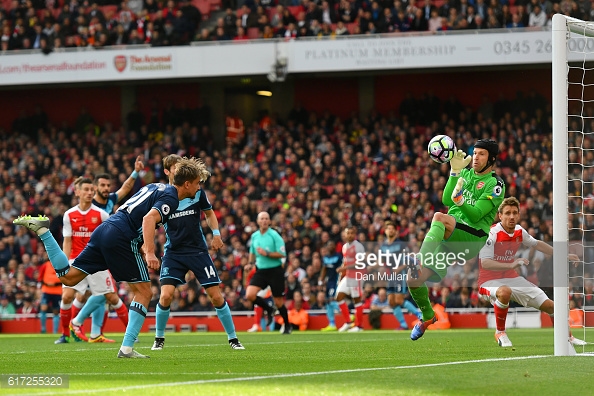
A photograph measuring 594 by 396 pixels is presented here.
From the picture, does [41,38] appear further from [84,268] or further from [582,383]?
[582,383]

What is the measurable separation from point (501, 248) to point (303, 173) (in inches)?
565

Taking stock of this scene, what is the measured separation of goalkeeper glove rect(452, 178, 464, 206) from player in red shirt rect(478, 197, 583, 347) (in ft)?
4.06

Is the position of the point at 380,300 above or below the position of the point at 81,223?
below

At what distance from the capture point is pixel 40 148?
2934 centimetres

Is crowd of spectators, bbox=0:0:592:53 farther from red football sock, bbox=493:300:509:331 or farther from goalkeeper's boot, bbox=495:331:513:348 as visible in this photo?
goalkeeper's boot, bbox=495:331:513:348

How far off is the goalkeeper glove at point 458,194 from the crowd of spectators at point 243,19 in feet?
52.1

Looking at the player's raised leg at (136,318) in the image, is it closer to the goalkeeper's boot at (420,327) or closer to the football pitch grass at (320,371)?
the football pitch grass at (320,371)

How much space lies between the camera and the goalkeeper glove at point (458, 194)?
9953mm

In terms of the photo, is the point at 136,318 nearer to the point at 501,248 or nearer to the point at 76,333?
the point at 501,248

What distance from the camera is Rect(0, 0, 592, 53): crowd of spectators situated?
25391 mm

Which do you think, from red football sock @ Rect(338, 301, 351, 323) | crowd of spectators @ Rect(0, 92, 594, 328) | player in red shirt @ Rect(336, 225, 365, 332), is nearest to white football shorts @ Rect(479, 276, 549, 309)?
player in red shirt @ Rect(336, 225, 365, 332)

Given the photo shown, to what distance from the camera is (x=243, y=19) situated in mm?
27500

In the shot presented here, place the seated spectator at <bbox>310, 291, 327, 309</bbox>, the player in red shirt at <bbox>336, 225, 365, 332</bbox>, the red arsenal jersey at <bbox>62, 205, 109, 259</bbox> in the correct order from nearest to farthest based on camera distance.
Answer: the red arsenal jersey at <bbox>62, 205, 109, 259</bbox>, the player in red shirt at <bbox>336, 225, 365, 332</bbox>, the seated spectator at <bbox>310, 291, 327, 309</bbox>

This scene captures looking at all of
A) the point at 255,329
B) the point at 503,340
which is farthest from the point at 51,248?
the point at 255,329
